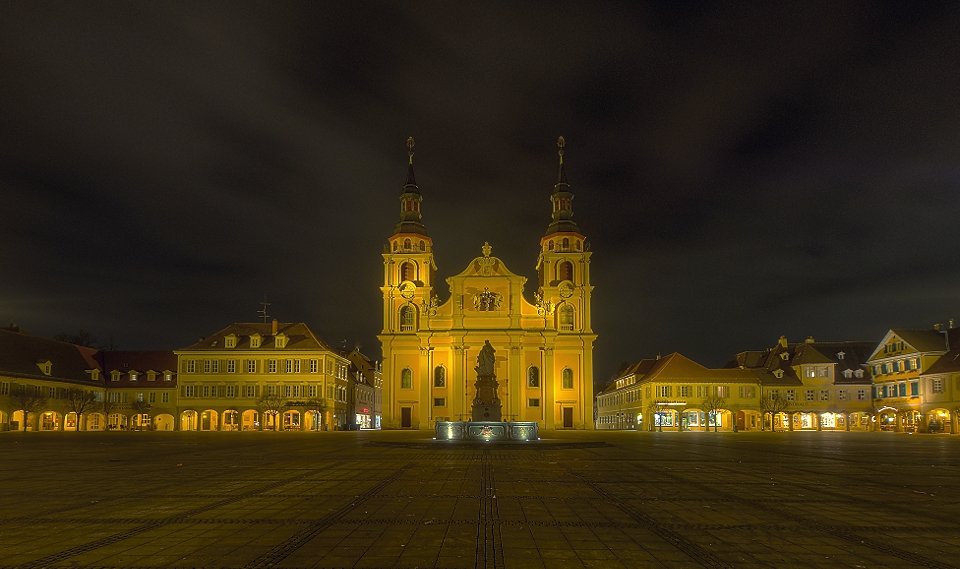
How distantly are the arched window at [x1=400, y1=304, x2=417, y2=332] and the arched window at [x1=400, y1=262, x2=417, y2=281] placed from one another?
10.8ft

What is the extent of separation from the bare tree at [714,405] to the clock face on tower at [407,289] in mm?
31066

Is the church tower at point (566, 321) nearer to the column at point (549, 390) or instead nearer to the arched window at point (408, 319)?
the column at point (549, 390)

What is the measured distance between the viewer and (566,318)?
267 feet

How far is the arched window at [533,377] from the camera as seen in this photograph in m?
79.1

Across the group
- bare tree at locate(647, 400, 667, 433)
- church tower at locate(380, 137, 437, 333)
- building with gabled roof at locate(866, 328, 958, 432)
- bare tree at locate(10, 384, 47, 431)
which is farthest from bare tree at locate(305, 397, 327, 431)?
building with gabled roof at locate(866, 328, 958, 432)

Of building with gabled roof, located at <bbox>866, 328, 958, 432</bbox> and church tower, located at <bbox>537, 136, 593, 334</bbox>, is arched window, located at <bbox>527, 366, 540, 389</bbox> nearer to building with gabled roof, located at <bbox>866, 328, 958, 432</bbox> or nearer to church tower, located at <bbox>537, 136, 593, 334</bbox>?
church tower, located at <bbox>537, 136, 593, 334</bbox>

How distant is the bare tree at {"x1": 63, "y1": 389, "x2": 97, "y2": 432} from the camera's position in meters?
72.2

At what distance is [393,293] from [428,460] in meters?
59.2

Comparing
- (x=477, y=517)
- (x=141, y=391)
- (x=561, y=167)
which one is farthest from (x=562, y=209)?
(x=477, y=517)

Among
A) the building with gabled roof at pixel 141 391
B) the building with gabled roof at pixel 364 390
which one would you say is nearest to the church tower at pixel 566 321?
the building with gabled roof at pixel 364 390

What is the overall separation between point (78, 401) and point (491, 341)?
38.8m

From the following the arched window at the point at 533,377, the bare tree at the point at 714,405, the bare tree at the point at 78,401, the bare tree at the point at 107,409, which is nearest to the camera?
the bare tree at the point at 78,401

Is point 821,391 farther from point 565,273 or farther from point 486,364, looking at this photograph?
point 486,364

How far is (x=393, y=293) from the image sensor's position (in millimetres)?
82625
